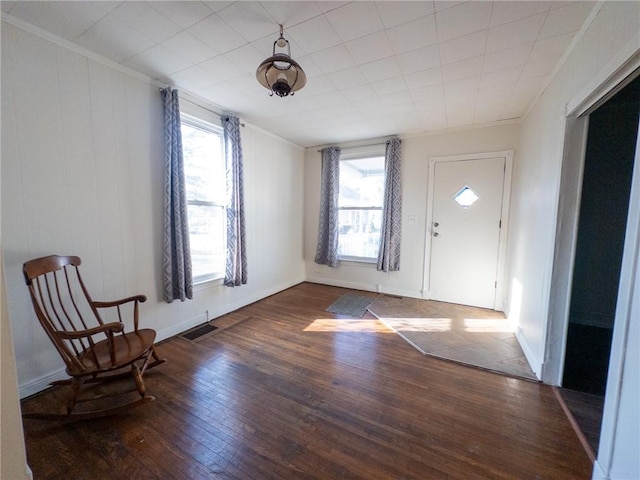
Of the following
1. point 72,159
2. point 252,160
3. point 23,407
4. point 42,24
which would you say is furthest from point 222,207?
point 23,407

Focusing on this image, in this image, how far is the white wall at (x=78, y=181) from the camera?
161 centimetres

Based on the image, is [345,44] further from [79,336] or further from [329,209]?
[329,209]

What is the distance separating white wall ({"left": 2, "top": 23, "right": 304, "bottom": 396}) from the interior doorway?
4001 millimetres

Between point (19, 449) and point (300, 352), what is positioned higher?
point (19, 449)

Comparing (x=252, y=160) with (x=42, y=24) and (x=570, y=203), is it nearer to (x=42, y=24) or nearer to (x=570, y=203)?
(x=42, y=24)

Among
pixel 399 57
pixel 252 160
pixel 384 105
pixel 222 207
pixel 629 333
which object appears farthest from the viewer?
pixel 252 160

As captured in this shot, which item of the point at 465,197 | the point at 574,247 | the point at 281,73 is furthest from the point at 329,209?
the point at 574,247

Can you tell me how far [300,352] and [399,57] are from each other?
8.53 ft

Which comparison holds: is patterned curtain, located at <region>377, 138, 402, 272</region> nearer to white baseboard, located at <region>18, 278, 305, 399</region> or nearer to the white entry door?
the white entry door

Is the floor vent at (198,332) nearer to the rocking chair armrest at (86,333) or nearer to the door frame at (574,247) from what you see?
the rocking chair armrest at (86,333)

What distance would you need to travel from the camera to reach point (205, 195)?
2.91 meters

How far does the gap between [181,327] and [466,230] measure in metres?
3.75

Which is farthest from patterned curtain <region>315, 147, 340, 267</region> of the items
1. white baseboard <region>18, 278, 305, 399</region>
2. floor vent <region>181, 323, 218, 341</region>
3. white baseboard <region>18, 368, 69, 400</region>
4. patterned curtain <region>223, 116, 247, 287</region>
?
white baseboard <region>18, 368, 69, 400</region>

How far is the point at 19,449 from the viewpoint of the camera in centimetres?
104
